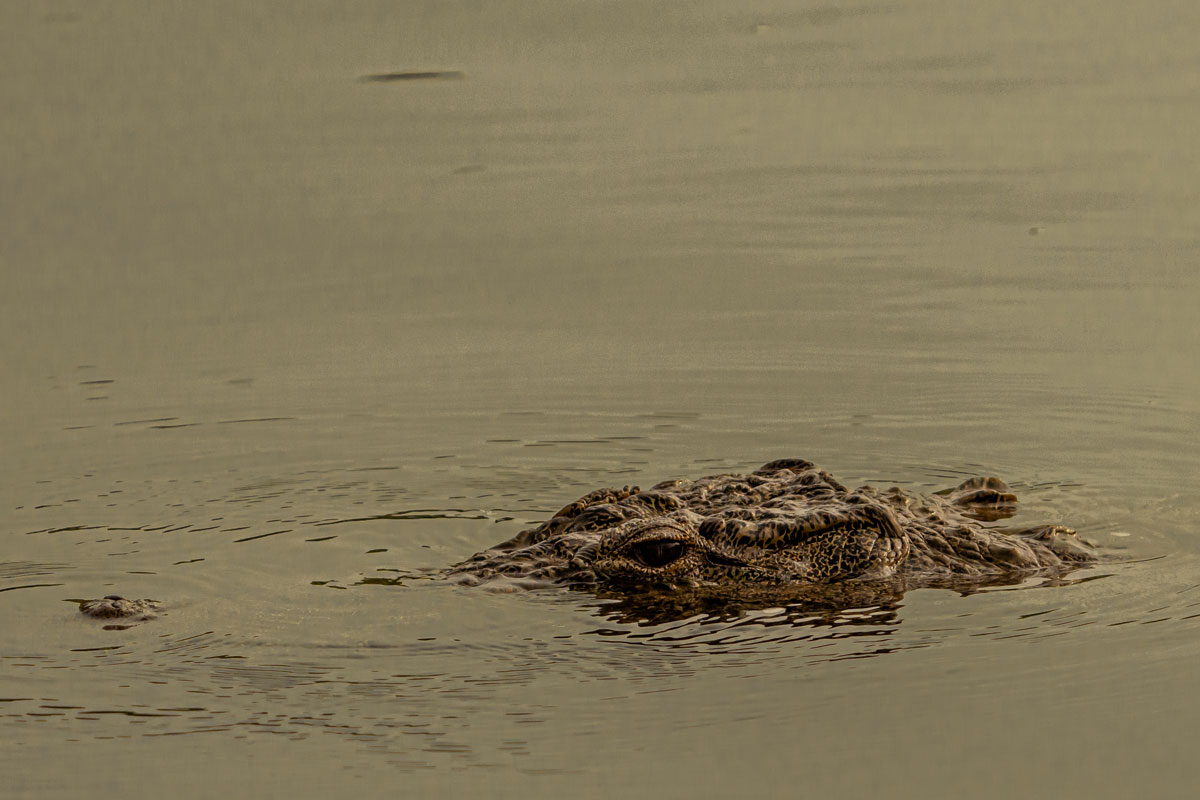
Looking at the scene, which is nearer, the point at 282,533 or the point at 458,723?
the point at 458,723

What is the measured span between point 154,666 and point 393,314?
6513 millimetres

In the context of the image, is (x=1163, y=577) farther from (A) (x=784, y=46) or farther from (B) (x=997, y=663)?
(A) (x=784, y=46)

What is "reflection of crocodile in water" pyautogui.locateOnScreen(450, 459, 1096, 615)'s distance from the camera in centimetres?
1057

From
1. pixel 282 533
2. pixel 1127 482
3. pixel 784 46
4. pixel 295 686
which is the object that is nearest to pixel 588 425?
pixel 282 533

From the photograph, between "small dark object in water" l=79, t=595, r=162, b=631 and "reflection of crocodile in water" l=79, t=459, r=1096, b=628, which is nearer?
"small dark object in water" l=79, t=595, r=162, b=631

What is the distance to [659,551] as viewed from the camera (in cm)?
1059

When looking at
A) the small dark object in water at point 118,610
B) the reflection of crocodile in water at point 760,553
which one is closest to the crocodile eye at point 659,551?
the reflection of crocodile in water at point 760,553

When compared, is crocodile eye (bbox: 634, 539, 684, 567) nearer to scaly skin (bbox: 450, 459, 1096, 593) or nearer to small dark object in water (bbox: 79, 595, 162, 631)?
scaly skin (bbox: 450, 459, 1096, 593)

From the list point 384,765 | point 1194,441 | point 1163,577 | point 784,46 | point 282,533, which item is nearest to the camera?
point 384,765

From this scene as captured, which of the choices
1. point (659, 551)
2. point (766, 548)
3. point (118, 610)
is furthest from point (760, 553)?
point (118, 610)

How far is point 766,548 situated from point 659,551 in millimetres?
549

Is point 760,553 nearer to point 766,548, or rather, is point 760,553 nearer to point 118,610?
point 766,548

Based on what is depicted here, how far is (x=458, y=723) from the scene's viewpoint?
29.2 feet

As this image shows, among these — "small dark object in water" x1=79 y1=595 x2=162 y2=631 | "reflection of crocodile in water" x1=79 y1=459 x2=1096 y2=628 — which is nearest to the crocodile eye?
"reflection of crocodile in water" x1=79 y1=459 x2=1096 y2=628
